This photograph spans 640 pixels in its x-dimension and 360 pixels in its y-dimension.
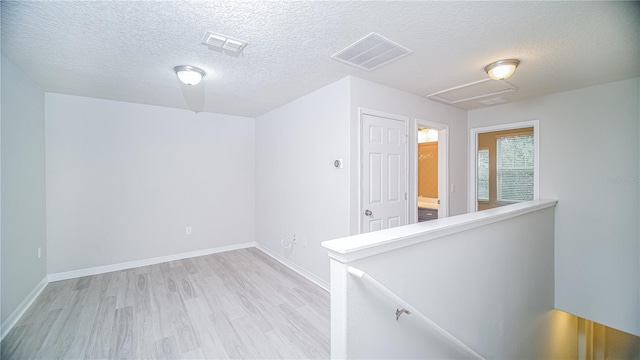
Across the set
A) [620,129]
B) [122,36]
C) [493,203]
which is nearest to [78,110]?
[122,36]

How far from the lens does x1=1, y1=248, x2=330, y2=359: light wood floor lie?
6.82ft

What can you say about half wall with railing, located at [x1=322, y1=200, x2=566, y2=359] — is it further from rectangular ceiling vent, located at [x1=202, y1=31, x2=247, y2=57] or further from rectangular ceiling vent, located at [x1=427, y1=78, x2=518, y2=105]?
rectangular ceiling vent, located at [x1=202, y1=31, x2=247, y2=57]

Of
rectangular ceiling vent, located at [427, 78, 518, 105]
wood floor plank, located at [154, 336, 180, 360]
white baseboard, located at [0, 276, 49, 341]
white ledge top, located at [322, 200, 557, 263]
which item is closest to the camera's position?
white ledge top, located at [322, 200, 557, 263]

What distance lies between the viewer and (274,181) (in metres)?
4.36

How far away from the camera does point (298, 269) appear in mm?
3658

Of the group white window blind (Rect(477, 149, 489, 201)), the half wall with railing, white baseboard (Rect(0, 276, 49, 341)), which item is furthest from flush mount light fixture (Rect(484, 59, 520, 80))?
white baseboard (Rect(0, 276, 49, 341))

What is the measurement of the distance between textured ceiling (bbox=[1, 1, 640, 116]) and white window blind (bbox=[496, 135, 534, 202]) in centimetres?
230

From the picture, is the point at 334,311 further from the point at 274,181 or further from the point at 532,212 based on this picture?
the point at 274,181

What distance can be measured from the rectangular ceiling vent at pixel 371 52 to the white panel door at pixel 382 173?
2.16 ft

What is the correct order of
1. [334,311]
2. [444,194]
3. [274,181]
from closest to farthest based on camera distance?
[334,311]
[444,194]
[274,181]

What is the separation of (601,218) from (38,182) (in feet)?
23.0

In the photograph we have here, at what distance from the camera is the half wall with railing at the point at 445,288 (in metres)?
1.32

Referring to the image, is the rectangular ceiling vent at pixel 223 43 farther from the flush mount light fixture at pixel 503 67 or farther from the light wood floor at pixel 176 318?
the light wood floor at pixel 176 318

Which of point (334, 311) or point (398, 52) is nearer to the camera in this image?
point (334, 311)
